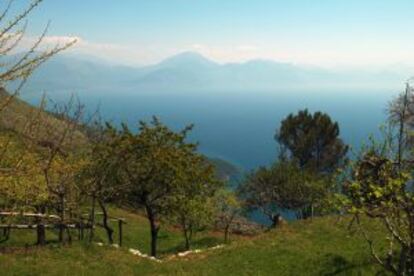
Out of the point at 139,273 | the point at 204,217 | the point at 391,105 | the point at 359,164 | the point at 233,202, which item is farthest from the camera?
the point at 233,202

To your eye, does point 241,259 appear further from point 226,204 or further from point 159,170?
point 226,204

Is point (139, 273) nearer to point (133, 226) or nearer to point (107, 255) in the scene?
point (107, 255)

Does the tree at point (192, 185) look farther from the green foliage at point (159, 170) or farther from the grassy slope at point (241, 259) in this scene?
the grassy slope at point (241, 259)

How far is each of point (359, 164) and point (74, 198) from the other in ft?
71.1

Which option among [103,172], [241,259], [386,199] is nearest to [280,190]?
[103,172]

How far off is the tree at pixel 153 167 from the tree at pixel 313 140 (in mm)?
46474

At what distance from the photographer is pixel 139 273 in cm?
2655

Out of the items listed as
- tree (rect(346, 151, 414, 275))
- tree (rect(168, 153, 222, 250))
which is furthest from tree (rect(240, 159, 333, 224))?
tree (rect(346, 151, 414, 275))

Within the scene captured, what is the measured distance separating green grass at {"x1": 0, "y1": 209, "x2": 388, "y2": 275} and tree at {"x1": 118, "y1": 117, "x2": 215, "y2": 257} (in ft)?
22.8

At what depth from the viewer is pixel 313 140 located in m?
84.0

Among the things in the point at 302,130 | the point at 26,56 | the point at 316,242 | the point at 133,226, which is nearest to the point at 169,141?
the point at 316,242

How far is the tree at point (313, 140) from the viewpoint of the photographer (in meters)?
84.0

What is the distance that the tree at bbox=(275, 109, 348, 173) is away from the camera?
84000 mm

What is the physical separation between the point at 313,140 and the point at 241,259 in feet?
181
